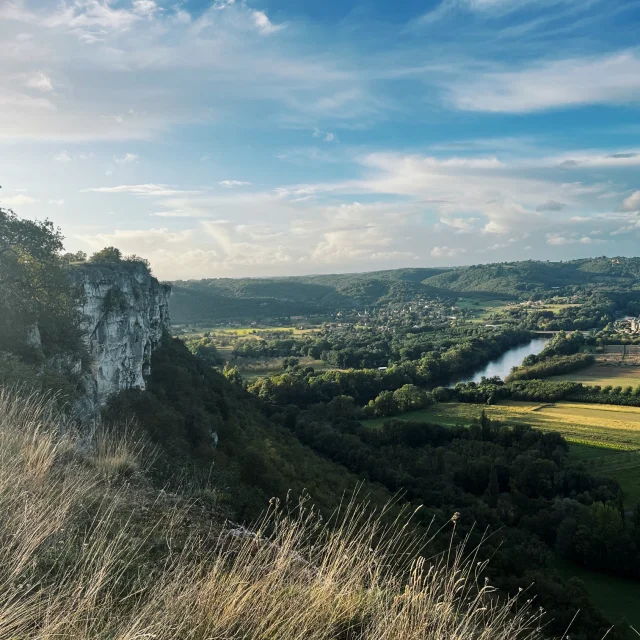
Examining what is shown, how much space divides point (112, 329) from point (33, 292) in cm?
745

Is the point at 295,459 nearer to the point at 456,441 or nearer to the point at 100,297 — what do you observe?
the point at 100,297

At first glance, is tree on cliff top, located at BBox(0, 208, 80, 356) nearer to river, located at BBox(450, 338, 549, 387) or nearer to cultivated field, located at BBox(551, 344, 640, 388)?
river, located at BBox(450, 338, 549, 387)

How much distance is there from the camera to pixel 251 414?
37.2 m

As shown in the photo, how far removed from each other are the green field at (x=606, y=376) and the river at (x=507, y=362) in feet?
32.3

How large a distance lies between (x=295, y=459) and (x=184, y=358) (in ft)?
49.5

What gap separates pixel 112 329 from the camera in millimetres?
23469

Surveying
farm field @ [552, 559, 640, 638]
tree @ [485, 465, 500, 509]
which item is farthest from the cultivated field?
farm field @ [552, 559, 640, 638]

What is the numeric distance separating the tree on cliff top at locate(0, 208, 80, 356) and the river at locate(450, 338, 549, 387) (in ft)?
200

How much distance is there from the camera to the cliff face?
2081cm

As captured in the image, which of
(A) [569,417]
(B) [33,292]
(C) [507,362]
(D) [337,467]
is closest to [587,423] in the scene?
(A) [569,417]

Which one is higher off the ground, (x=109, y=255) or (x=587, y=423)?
(x=109, y=255)

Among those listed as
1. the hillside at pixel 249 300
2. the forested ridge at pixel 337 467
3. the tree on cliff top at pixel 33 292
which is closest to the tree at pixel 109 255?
the forested ridge at pixel 337 467

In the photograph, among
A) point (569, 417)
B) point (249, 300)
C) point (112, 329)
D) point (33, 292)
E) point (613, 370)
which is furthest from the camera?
point (249, 300)

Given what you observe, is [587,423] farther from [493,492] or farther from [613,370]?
[613,370]
